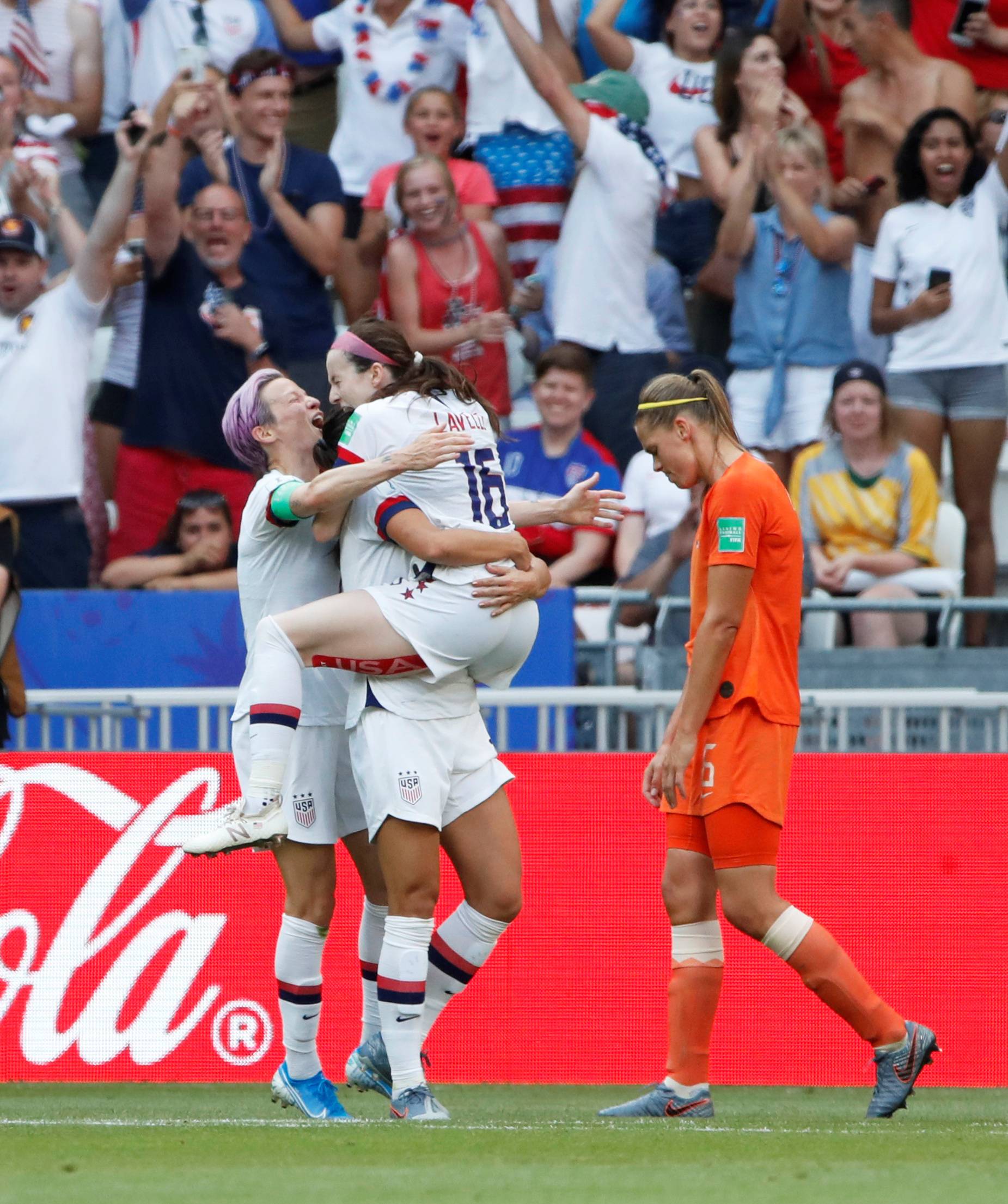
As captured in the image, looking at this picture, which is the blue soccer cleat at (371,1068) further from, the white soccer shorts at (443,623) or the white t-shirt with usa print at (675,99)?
the white t-shirt with usa print at (675,99)

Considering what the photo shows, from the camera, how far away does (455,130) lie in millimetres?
10375

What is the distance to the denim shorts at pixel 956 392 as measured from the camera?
984cm

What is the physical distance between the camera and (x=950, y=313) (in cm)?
988

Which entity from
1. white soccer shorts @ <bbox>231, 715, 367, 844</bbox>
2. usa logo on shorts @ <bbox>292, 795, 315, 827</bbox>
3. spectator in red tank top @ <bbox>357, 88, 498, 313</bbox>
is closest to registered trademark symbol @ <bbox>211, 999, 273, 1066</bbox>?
white soccer shorts @ <bbox>231, 715, 367, 844</bbox>

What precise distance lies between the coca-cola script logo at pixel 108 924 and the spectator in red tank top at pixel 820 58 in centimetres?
603

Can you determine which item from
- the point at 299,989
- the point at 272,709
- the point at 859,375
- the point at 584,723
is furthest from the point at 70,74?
the point at 299,989

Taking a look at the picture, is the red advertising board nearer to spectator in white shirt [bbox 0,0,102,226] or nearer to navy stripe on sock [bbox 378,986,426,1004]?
navy stripe on sock [bbox 378,986,426,1004]

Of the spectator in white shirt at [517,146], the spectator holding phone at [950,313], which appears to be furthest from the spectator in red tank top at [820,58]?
the spectator in white shirt at [517,146]

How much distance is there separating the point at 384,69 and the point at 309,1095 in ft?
23.0

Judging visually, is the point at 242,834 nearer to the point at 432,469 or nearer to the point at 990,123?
the point at 432,469

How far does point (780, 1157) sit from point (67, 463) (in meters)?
6.14

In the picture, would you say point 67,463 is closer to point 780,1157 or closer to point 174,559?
point 174,559

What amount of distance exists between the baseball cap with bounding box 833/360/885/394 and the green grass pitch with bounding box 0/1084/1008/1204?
4338 millimetres

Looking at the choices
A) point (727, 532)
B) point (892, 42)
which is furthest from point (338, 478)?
point (892, 42)
